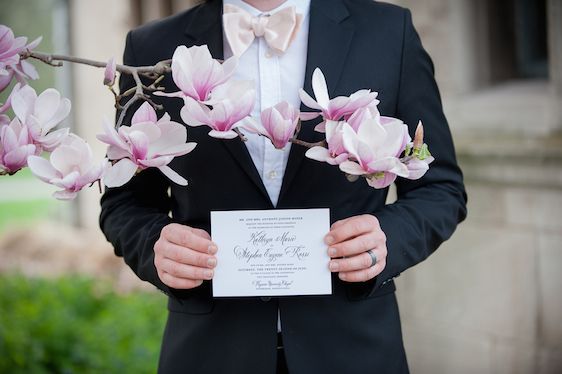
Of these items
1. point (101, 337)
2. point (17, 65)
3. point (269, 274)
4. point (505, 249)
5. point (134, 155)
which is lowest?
point (101, 337)

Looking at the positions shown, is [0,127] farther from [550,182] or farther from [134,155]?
[550,182]

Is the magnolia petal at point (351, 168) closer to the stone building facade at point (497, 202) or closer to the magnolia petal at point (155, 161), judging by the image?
the magnolia petal at point (155, 161)

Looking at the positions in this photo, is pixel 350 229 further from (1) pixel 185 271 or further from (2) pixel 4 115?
(2) pixel 4 115

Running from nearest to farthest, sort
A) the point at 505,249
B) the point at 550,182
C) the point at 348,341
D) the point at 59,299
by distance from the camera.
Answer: the point at 348,341
the point at 550,182
the point at 505,249
the point at 59,299

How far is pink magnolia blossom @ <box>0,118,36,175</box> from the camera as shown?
116cm

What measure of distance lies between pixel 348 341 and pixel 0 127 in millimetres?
864

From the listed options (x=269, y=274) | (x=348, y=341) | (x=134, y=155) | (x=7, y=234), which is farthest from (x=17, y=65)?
(x=7, y=234)

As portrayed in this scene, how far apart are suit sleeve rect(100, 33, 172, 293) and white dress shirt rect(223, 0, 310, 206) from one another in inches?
9.9

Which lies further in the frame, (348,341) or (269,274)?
(348,341)

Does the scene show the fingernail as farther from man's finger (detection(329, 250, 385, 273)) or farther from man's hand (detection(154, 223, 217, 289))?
man's finger (detection(329, 250, 385, 273))

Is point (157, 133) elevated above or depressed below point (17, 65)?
below

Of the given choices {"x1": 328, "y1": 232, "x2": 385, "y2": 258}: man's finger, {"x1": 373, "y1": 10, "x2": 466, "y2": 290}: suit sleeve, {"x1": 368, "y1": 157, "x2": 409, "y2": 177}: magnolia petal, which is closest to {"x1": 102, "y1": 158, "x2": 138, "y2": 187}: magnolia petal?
{"x1": 368, "y1": 157, "x2": 409, "y2": 177}: magnolia petal

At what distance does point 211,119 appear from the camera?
1131 mm

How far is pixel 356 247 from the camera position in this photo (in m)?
1.44
